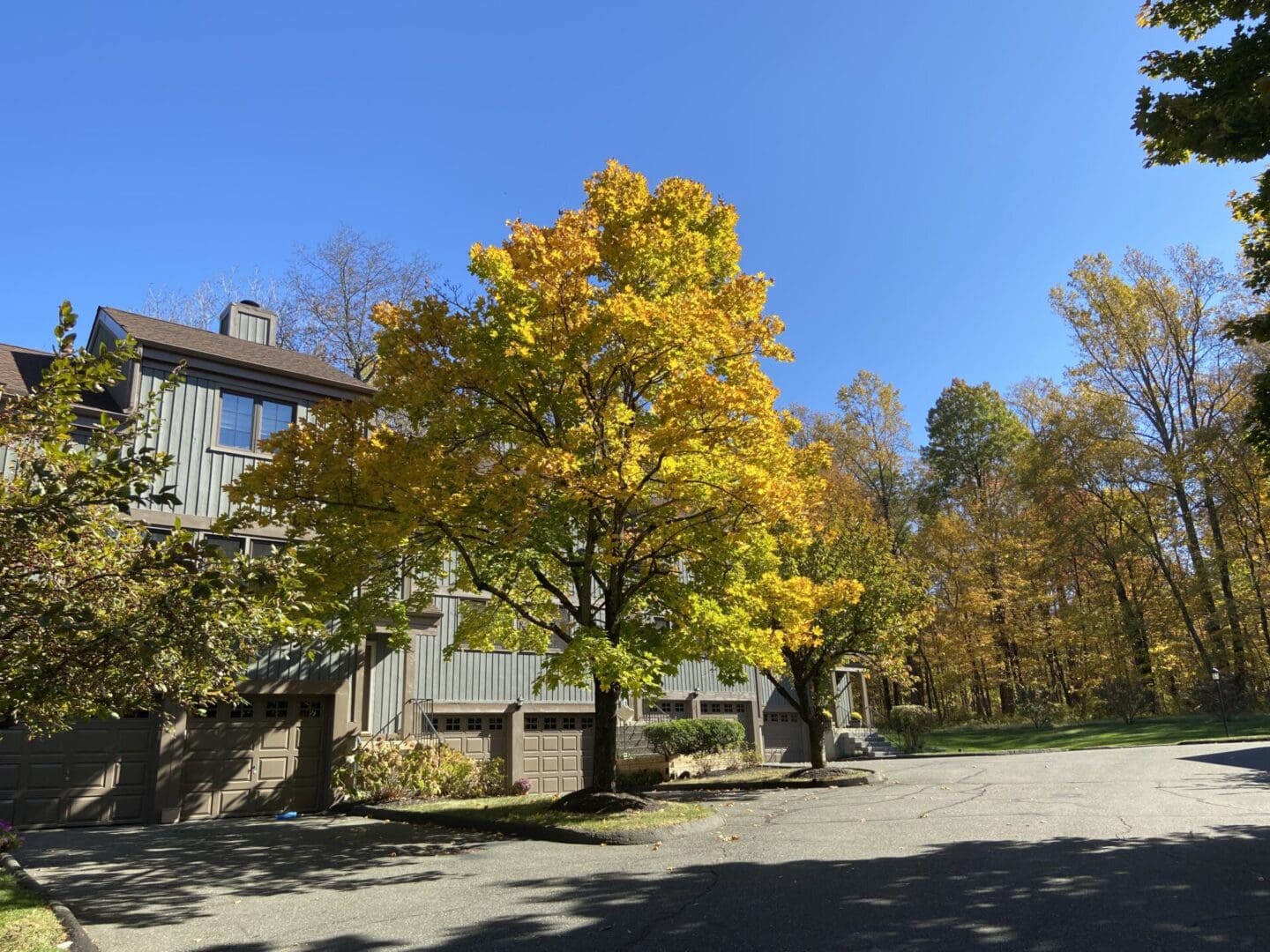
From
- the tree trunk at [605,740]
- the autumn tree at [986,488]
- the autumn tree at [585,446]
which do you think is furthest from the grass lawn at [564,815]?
the autumn tree at [986,488]

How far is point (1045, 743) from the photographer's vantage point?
27.0 m

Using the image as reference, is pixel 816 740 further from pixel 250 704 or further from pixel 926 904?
pixel 926 904

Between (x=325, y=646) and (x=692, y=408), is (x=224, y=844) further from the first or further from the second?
(x=692, y=408)

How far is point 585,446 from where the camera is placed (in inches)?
439

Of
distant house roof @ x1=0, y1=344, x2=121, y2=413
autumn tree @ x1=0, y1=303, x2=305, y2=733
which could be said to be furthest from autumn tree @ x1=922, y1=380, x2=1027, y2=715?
autumn tree @ x1=0, y1=303, x2=305, y2=733

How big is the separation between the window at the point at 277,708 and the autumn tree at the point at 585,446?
4586 millimetres

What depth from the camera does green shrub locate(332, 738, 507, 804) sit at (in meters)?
14.9

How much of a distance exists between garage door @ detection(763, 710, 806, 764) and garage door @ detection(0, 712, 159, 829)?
16139 mm

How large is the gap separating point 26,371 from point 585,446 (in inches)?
469

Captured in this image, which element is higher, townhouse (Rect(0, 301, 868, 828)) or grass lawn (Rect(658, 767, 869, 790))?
townhouse (Rect(0, 301, 868, 828))

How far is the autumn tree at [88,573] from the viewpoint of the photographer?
163 inches

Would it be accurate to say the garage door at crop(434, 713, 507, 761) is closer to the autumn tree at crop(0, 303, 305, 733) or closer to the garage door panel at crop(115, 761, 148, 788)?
the garage door panel at crop(115, 761, 148, 788)

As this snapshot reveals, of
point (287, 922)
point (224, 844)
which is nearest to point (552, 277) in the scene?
point (287, 922)

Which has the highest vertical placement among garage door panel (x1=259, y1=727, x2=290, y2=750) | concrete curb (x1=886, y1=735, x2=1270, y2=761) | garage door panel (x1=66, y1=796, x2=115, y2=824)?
garage door panel (x1=259, y1=727, x2=290, y2=750)
